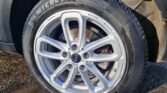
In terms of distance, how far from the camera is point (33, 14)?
2.79 metres

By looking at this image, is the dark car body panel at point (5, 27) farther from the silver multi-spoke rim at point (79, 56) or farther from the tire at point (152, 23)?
the tire at point (152, 23)

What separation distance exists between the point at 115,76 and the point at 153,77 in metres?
0.75

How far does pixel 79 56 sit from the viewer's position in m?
2.75

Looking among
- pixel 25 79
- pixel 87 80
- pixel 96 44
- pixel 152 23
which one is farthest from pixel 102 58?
pixel 25 79

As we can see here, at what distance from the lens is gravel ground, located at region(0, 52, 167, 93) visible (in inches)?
127

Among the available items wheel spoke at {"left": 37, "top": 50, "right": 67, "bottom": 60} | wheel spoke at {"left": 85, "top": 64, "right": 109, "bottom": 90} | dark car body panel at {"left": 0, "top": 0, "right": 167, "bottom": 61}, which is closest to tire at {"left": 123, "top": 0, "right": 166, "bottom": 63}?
dark car body panel at {"left": 0, "top": 0, "right": 167, "bottom": 61}

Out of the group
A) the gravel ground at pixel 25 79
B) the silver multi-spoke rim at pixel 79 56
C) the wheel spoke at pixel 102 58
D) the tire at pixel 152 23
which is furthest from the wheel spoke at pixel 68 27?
the gravel ground at pixel 25 79

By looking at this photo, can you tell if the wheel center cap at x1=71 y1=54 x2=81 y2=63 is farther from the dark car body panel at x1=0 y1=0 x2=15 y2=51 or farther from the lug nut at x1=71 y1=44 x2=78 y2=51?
the dark car body panel at x1=0 y1=0 x2=15 y2=51

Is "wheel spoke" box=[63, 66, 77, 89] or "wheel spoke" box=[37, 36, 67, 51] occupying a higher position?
"wheel spoke" box=[37, 36, 67, 51]

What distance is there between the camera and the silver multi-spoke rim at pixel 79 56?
265 cm

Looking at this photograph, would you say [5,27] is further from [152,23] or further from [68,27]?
[152,23]

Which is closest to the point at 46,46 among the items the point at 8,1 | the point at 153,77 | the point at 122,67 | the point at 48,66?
the point at 48,66

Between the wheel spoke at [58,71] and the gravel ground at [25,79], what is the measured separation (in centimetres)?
31

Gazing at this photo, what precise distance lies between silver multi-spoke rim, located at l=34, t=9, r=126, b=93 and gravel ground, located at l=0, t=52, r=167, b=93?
355mm
